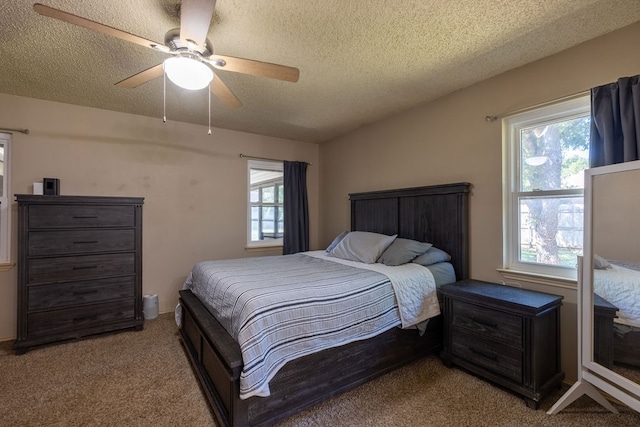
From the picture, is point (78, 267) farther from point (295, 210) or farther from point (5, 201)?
point (295, 210)

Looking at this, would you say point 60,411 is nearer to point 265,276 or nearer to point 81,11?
point 265,276

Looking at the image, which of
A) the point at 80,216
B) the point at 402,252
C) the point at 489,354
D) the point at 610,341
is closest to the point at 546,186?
the point at 610,341

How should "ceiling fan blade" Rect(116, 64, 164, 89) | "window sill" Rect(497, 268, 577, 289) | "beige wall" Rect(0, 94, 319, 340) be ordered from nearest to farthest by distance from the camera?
"ceiling fan blade" Rect(116, 64, 164, 89) → "window sill" Rect(497, 268, 577, 289) → "beige wall" Rect(0, 94, 319, 340)

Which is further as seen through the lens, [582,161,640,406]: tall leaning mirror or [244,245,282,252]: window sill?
[244,245,282,252]: window sill

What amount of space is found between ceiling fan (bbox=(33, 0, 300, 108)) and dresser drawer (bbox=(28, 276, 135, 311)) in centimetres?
200

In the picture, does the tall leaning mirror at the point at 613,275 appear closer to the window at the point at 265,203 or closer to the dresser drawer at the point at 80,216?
the window at the point at 265,203

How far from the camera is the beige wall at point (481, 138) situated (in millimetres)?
2012

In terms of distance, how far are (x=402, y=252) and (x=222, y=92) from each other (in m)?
2.05

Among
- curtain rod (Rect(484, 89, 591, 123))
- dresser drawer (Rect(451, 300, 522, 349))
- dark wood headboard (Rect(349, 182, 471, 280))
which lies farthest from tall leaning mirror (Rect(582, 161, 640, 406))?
dark wood headboard (Rect(349, 182, 471, 280))

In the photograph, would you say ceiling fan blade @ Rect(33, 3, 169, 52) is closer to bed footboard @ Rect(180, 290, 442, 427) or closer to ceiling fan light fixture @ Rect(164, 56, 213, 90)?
ceiling fan light fixture @ Rect(164, 56, 213, 90)

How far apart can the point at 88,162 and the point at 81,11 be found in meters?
2.03

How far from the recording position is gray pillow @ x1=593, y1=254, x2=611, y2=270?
171cm

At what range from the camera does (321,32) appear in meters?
1.93

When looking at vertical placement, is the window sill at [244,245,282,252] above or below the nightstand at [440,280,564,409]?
above
